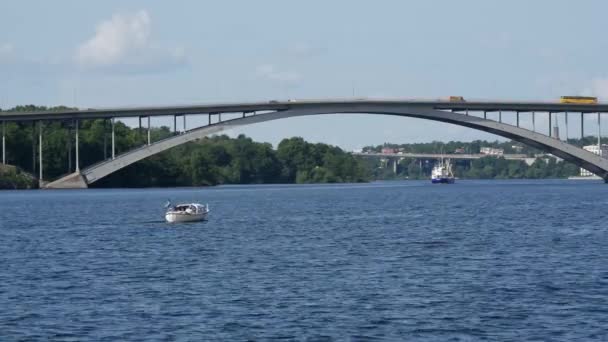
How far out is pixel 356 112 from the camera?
13800 cm

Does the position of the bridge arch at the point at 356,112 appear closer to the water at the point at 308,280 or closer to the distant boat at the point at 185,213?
the distant boat at the point at 185,213

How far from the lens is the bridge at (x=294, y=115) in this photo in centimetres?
13312

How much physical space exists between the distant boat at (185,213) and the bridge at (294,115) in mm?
58950

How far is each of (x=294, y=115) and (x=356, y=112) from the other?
6156 mm

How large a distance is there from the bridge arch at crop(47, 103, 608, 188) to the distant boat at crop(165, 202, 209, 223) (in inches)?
2321

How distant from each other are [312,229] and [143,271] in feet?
74.3

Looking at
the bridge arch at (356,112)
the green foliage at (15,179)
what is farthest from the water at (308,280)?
the green foliage at (15,179)

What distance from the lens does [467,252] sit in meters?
48.6

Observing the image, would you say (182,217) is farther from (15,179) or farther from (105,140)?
(105,140)

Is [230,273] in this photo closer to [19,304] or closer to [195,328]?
[19,304]

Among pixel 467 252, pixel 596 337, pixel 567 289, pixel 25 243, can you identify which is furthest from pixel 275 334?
pixel 25 243

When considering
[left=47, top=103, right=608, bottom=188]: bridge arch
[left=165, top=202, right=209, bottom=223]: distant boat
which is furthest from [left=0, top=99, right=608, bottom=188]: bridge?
[left=165, top=202, right=209, bottom=223]: distant boat

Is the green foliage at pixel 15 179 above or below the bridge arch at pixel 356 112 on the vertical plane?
below

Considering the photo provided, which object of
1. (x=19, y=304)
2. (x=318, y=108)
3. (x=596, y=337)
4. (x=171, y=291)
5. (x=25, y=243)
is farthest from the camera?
(x=318, y=108)
